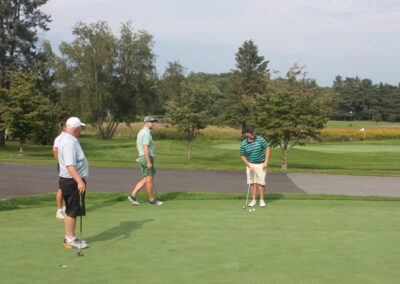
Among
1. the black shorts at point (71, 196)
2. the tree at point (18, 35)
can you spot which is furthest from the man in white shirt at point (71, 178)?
the tree at point (18, 35)

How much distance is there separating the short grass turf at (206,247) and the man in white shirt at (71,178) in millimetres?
279

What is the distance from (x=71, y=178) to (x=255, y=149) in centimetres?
572

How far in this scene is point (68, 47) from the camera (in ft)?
175

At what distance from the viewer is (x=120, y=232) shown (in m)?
7.69

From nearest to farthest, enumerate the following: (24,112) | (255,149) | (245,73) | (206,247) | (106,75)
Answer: (206,247) → (255,149) → (24,112) → (106,75) → (245,73)

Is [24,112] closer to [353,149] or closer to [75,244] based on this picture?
[75,244]

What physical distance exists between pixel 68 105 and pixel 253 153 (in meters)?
46.0

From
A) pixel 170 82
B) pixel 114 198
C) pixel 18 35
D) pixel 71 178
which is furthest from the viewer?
pixel 170 82

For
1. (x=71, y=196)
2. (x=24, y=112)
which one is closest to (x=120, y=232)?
(x=71, y=196)

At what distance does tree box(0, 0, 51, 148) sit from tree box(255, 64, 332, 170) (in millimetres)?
23163

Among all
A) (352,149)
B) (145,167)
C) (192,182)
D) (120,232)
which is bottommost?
(352,149)

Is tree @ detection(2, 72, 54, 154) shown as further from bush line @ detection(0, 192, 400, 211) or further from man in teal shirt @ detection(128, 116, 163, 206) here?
man in teal shirt @ detection(128, 116, 163, 206)

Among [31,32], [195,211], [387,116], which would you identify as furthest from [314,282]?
[387,116]

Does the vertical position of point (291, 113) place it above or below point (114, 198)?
above
